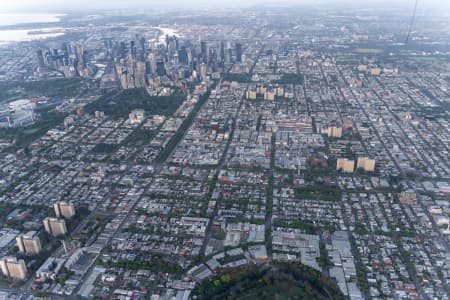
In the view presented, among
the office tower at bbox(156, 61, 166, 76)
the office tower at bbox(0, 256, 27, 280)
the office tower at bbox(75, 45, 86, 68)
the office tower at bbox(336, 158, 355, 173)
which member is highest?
the office tower at bbox(75, 45, 86, 68)

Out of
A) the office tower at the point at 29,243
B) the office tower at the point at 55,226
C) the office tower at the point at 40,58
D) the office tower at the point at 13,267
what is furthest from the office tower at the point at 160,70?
the office tower at the point at 13,267

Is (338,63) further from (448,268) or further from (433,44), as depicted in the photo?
(448,268)

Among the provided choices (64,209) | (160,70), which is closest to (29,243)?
(64,209)

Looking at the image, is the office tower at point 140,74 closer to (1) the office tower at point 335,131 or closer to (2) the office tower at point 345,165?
(1) the office tower at point 335,131

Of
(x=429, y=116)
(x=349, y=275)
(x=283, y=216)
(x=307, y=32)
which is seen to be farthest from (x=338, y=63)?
(x=349, y=275)

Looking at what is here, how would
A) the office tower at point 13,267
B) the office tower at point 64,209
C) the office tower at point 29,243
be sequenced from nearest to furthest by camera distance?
the office tower at point 13,267, the office tower at point 29,243, the office tower at point 64,209

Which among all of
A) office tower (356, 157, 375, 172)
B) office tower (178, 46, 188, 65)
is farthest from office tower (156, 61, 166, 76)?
office tower (356, 157, 375, 172)

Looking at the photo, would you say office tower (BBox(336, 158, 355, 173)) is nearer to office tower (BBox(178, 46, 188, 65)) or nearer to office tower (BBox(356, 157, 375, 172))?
office tower (BBox(356, 157, 375, 172))
